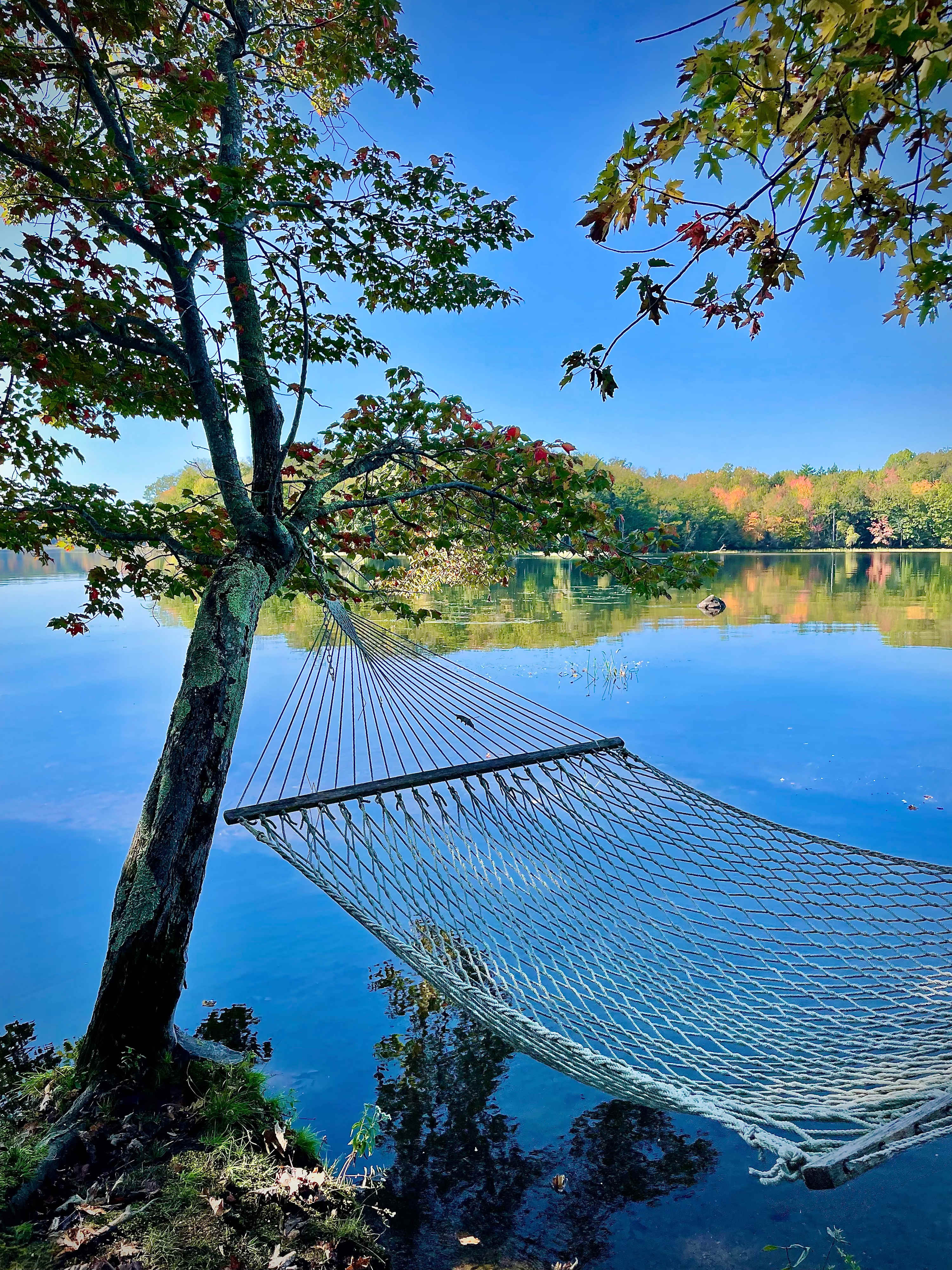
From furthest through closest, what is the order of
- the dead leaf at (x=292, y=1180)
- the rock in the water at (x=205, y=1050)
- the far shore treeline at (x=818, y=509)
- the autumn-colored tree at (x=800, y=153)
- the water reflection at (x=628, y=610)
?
the far shore treeline at (x=818, y=509)
the water reflection at (x=628, y=610)
the rock in the water at (x=205, y=1050)
the dead leaf at (x=292, y=1180)
the autumn-colored tree at (x=800, y=153)

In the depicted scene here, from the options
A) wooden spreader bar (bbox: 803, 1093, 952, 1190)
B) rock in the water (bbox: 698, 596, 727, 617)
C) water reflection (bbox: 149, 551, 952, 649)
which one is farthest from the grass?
rock in the water (bbox: 698, 596, 727, 617)

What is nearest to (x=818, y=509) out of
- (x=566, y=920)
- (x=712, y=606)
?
(x=712, y=606)

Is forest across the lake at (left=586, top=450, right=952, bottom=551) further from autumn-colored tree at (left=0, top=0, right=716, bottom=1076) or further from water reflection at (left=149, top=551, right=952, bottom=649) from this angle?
autumn-colored tree at (left=0, top=0, right=716, bottom=1076)

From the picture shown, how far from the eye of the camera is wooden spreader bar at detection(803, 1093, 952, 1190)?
41.0 inches

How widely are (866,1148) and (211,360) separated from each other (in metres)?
3.06

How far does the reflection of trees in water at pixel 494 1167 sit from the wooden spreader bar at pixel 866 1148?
1042 millimetres

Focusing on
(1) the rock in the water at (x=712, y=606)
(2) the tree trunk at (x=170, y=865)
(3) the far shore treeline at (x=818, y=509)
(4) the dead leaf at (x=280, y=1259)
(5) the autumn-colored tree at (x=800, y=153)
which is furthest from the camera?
(3) the far shore treeline at (x=818, y=509)

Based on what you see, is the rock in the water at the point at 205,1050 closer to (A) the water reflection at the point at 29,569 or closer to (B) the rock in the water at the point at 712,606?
(B) the rock in the water at the point at 712,606

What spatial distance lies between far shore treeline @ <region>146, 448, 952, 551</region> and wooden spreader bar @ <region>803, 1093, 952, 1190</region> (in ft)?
141

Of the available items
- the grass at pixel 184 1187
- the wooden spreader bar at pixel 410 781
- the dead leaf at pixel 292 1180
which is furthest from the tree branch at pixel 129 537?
the dead leaf at pixel 292 1180

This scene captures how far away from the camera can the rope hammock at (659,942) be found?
63.3 inches

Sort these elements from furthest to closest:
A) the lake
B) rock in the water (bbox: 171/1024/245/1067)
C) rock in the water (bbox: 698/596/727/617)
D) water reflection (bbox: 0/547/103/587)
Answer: water reflection (bbox: 0/547/103/587)
rock in the water (bbox: 698/596/727/617)
rock in the water (bbox: 171/1024/245/1067)
the lake

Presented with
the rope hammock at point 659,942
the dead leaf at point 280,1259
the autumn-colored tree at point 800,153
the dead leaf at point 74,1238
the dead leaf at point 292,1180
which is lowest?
the dead leaf at point 292,1180

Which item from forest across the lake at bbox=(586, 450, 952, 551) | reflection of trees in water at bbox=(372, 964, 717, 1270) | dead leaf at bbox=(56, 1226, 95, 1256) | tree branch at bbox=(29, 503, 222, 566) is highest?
forest across the lake at bbox=(586, 450, 952, 551)
